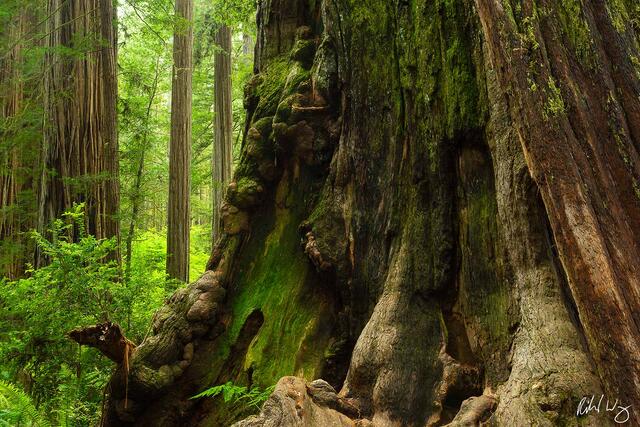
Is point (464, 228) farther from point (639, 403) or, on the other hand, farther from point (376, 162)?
point (639, 403)

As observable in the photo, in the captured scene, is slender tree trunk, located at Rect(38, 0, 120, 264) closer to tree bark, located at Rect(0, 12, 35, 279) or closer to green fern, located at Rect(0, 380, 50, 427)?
tree bark, located at Rect(0, 12, 35, 279)

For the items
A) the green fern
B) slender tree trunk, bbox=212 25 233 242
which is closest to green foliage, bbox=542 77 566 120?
the green fern

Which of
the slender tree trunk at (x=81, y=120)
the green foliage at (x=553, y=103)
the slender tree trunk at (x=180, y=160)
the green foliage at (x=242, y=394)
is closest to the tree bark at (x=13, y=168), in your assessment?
the slender tree trunk at (x=81, y=120)

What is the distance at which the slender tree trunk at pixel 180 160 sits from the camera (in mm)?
11391

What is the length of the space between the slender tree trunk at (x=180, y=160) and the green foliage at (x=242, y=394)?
7.20m

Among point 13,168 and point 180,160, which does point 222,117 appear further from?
point 13,168

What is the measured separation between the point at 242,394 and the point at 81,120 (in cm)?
530

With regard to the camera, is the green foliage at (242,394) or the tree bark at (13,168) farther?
the tree bark at (13,168)

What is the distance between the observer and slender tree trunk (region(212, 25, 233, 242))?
1355cm

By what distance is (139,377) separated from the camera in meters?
4.16

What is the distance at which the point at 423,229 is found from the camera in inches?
136
